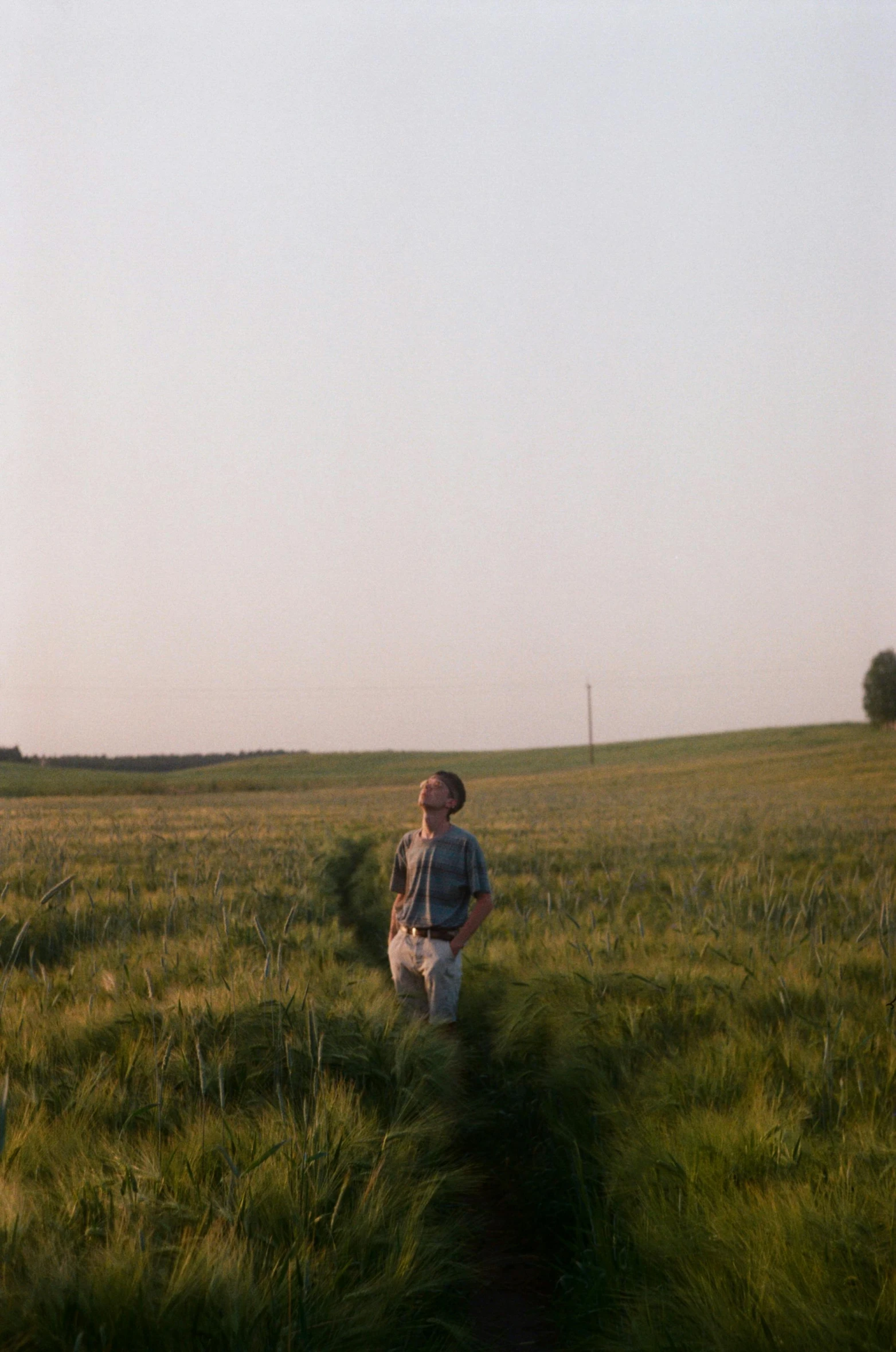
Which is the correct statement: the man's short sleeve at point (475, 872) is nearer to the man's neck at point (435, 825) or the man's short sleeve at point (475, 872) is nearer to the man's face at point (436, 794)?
the man's neck at point (435, 825)

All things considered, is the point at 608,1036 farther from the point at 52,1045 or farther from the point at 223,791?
the point at 223,791

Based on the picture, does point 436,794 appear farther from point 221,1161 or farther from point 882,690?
point 882,690

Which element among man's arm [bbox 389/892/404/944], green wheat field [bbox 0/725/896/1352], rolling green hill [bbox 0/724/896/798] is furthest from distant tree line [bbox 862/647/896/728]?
→ man's arm [bbox 389/892/404/944]

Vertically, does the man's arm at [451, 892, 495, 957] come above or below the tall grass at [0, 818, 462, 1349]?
above

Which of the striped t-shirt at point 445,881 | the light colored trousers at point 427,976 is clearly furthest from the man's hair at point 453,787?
the light colored trousers at point 427,976

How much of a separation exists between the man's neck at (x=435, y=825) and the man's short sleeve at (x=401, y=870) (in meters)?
0.22

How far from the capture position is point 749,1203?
3707 mm

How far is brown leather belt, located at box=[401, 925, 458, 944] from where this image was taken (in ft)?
22.1

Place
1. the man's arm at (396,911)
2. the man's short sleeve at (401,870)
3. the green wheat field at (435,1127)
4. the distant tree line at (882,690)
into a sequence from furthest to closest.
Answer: the distant tree line at (882,690), the man's short sleeve at (401,870), the man's arm at (396,911), the green wheat field at (435,1127)

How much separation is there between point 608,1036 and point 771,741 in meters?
91.4

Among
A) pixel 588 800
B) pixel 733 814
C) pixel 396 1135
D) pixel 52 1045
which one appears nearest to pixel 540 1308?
pixel 396 1135

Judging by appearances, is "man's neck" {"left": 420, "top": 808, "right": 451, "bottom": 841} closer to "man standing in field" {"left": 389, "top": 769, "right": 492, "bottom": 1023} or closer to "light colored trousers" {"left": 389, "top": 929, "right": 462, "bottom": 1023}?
"man standing in field" {"left": 389, "top": 769, "right": 492, "bottom": 1023}

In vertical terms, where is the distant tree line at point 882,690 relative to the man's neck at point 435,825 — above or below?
above

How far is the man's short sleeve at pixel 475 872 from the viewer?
6.77 m
